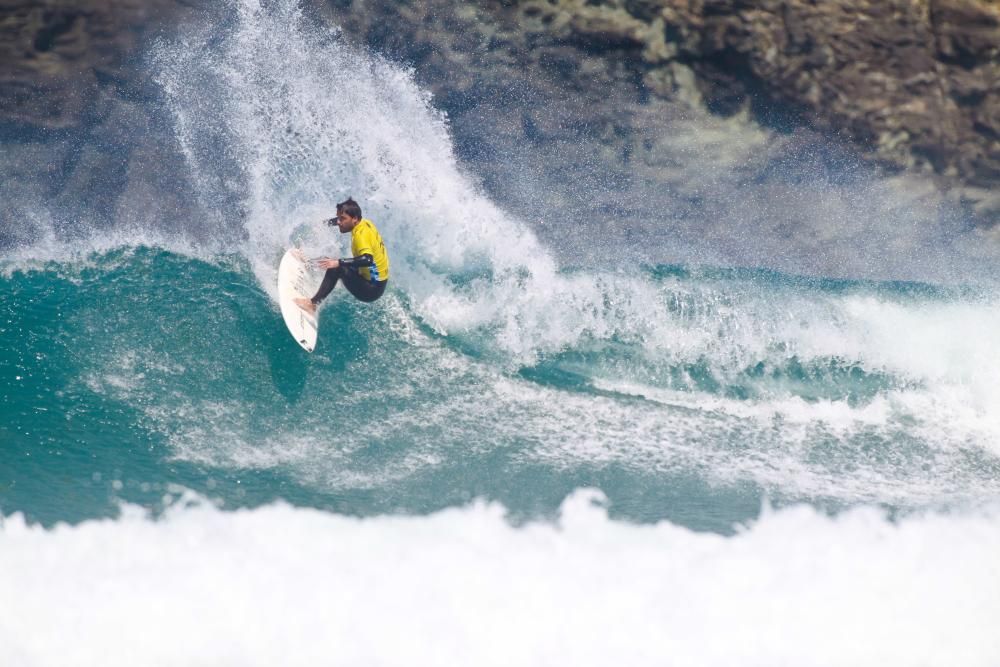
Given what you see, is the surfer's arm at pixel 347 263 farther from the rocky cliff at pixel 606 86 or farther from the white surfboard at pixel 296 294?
the rocky cliff at pixel 606 86

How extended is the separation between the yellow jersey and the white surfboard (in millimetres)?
673

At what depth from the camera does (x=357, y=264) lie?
7.42m

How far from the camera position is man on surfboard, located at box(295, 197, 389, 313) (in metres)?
7.29

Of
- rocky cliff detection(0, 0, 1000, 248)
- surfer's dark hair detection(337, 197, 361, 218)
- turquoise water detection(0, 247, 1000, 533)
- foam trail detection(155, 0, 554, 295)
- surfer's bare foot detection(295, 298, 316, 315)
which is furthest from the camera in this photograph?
rocky cliff detection(0, 0, 1000, 248)

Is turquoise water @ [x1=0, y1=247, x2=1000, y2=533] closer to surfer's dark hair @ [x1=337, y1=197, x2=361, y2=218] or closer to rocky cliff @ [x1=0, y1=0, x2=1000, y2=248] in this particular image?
surfer's dark hair @ [x1=337, y1=197, x2=361, y2=218]

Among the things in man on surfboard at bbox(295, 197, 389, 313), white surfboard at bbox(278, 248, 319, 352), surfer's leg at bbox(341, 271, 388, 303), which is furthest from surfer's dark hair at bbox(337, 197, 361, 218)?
white surfboard at bbox(278, 248, 319, 352)

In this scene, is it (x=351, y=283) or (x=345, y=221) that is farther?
(x=351, y=283)

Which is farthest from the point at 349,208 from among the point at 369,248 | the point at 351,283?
the point at 351,283

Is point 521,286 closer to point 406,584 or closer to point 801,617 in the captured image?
point 406,584

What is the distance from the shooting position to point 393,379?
25.9 ft

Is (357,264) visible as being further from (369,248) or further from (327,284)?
(327,284)

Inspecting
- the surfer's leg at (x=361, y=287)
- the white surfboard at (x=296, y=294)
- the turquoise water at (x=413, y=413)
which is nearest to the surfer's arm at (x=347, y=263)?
the surfer's leg at (x=361, y=287)

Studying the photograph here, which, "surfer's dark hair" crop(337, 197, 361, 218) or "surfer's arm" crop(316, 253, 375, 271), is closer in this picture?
"surfer's dark hair" crop(337, 197, 361, 218)

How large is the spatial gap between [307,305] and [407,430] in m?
1.50
